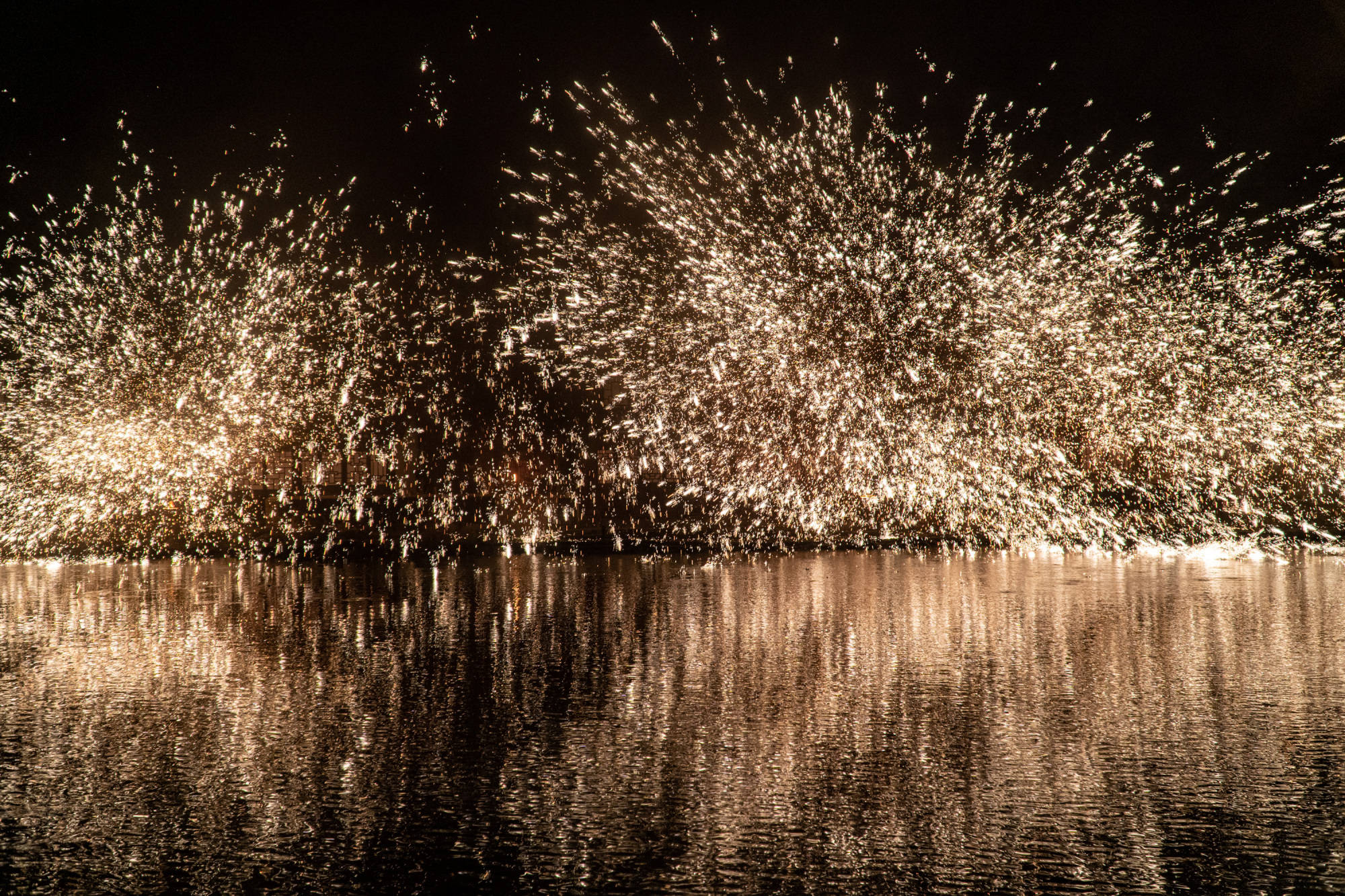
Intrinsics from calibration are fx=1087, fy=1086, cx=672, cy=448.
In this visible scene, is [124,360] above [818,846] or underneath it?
above

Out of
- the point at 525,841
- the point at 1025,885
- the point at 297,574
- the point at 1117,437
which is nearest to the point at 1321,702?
the point at 1025,885

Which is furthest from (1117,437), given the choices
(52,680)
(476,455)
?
(52,680)

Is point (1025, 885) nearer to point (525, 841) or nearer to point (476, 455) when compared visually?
point (525, 841)

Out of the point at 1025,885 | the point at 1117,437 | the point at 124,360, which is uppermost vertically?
the point at 124,360

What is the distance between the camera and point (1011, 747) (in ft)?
17.3

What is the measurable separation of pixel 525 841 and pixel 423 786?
0.92 metres

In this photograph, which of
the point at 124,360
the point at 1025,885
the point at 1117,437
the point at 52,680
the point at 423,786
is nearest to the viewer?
the point at 1025,885

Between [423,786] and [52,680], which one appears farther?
[52,680]

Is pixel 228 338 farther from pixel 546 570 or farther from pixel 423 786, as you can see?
pixel 423 786

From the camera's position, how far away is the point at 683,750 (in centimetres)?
531

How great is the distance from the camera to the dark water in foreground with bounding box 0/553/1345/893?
12.4 ft

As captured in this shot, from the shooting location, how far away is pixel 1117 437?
74.3 feet

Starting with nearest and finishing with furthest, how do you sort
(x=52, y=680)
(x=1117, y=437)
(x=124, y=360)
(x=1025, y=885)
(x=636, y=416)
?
(x=1025, y=885) → (x=52, y=680) → (x=1117, y=437) → (x=124, y=360) → (x=636, y=416)

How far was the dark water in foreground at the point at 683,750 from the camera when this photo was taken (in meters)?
3.77
